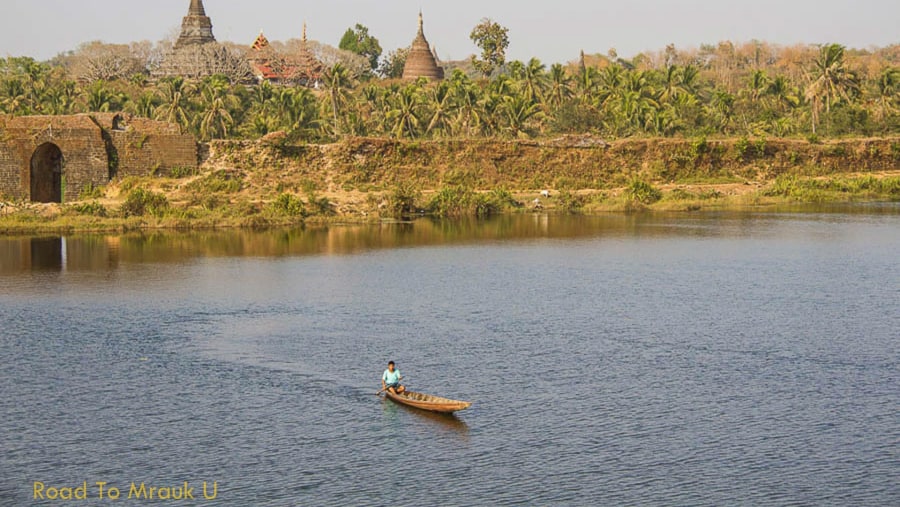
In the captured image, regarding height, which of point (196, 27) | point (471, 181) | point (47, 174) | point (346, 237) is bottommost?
point (346, 237)

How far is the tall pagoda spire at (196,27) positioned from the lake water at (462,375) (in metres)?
67.7

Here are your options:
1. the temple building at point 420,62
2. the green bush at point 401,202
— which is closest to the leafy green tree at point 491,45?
the temple building at point 420,62

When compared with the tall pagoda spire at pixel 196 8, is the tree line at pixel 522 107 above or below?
below

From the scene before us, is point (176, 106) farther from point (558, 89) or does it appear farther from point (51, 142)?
point (558, 89)

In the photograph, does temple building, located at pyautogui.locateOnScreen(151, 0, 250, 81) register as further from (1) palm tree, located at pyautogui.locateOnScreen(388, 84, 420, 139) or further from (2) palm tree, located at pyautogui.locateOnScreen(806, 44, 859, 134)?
(2) palm tree, located at pyautogui.locateOnScreen(806, 44, 859, 134)

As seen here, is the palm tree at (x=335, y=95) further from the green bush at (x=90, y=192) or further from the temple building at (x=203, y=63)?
the temple building at (x=203, y=63)

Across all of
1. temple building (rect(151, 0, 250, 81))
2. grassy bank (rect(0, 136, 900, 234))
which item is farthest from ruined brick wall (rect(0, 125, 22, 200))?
temple building (rect(151, 0, 250, 81))

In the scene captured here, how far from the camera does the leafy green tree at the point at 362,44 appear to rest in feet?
388

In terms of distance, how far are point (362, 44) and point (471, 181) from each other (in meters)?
61.6

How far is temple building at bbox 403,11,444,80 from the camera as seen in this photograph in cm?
10576

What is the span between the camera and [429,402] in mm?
21141

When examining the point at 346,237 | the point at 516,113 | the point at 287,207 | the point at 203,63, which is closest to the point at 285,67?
the point at 203,63

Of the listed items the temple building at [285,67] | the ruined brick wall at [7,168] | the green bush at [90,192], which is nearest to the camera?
the ruined brick wall at [7,168]

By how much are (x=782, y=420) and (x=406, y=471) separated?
7178 mm
